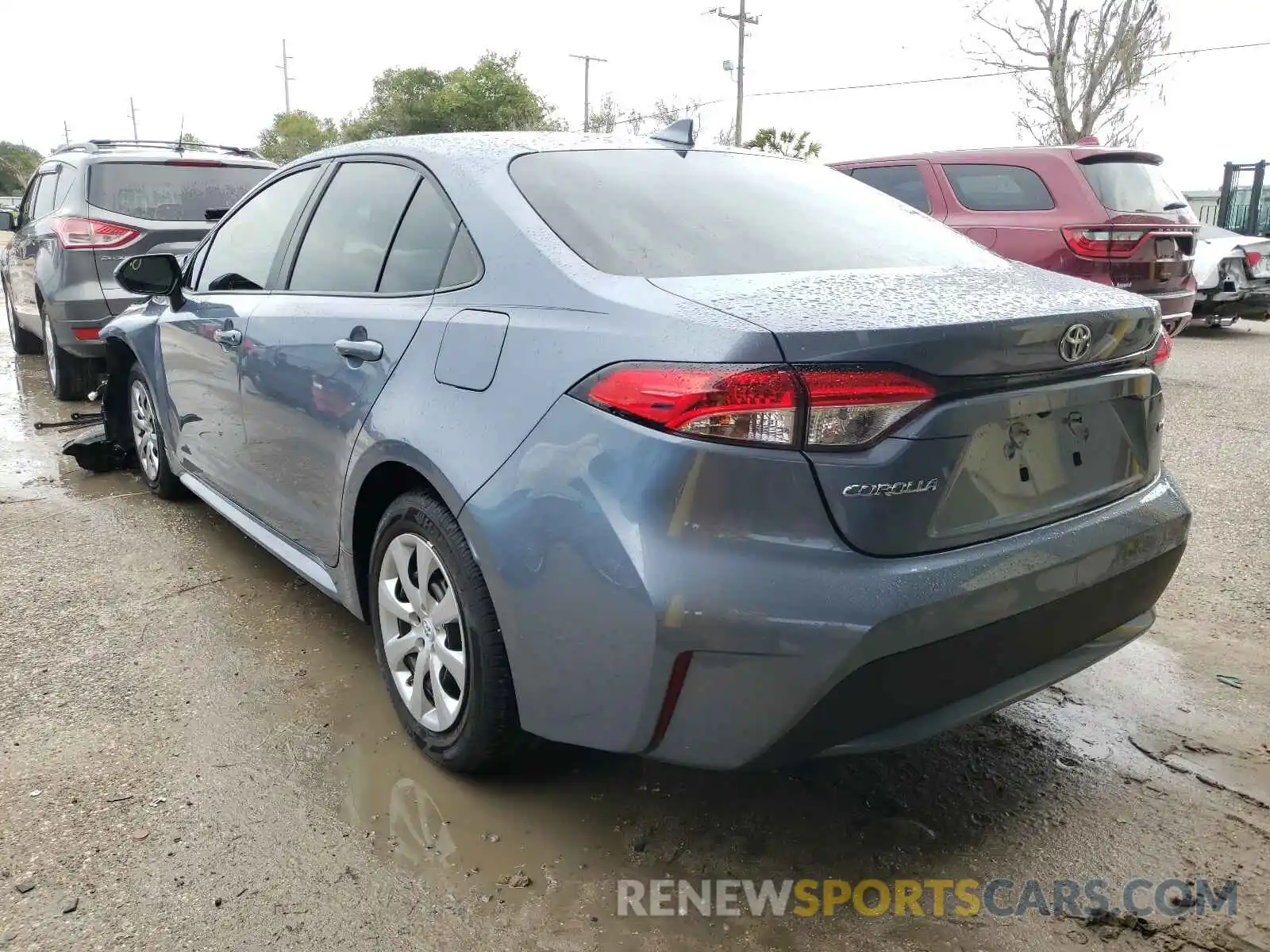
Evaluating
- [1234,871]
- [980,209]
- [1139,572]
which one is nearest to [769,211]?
[1139,572]

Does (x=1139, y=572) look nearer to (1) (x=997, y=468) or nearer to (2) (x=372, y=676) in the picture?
(1) (x=997, y=468)

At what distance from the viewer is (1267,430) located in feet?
20.2

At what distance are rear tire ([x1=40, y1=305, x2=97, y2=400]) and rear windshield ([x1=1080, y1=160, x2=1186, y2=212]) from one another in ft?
23.7

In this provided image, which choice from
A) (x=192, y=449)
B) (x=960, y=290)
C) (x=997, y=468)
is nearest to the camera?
(x=997, y=468)

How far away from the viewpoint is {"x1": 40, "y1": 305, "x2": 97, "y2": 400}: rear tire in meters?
6.89

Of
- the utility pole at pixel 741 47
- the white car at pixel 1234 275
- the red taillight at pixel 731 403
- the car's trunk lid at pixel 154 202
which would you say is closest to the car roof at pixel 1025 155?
the white car at pixel 1234 275

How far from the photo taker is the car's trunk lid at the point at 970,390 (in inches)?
68.3

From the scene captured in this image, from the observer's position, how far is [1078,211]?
258 inches

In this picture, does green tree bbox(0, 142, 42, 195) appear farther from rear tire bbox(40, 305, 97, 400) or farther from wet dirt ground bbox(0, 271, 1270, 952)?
wet dirt ground bbox(0, 271, 1270, 952)

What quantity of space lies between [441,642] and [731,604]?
0.91m

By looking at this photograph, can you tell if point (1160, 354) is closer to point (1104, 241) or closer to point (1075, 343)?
point (1075, 343)

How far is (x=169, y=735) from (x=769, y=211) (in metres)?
2.14

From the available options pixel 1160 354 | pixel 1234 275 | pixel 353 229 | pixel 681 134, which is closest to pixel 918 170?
pixel 681 134

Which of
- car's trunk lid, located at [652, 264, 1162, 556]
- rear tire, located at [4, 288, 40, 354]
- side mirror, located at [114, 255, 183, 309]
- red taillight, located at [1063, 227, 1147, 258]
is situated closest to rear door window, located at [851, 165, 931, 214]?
red taillight, located at [1063, 227, 1147, 258]
